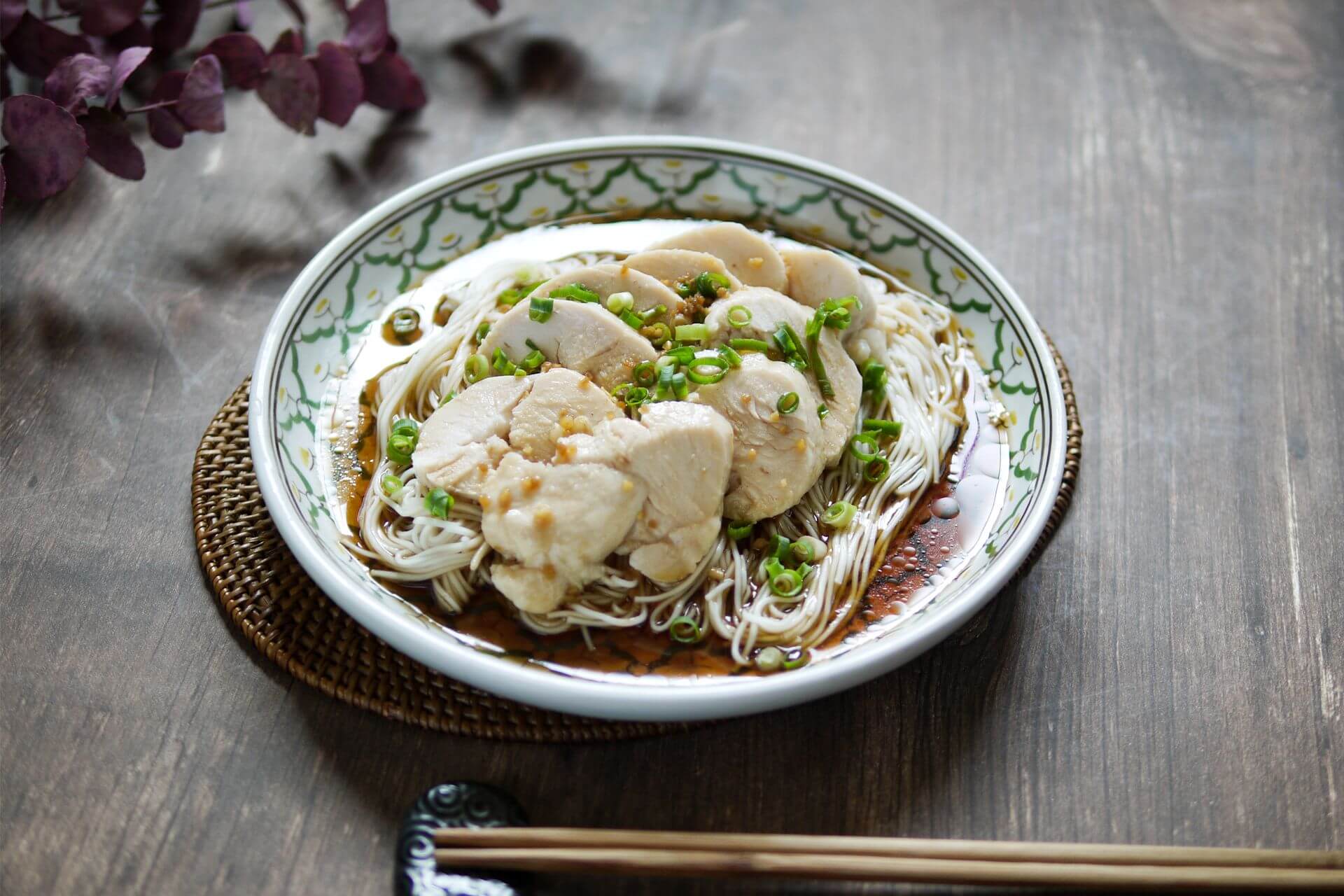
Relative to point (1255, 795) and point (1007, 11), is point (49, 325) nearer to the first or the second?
point (1255, 795)

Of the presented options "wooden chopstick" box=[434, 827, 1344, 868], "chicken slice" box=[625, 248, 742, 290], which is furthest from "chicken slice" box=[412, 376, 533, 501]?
"wooden chopstick" box=[434, 827, 1344, 868]

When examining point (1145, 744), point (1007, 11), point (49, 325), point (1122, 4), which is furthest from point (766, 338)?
point (1122, 4)

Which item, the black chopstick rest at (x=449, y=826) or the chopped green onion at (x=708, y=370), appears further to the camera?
the chopped green onion at (x=708, y=370)

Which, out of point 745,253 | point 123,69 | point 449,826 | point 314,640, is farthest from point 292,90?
point 449,826

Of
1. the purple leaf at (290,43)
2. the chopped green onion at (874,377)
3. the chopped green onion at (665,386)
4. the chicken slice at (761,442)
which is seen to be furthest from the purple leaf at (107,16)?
the chopped green onion at (874,377)

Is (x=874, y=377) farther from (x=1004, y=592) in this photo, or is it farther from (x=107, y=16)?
(x=107, y=16)

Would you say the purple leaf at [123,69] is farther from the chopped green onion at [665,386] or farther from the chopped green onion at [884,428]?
the chopped green onion at [884,428]
